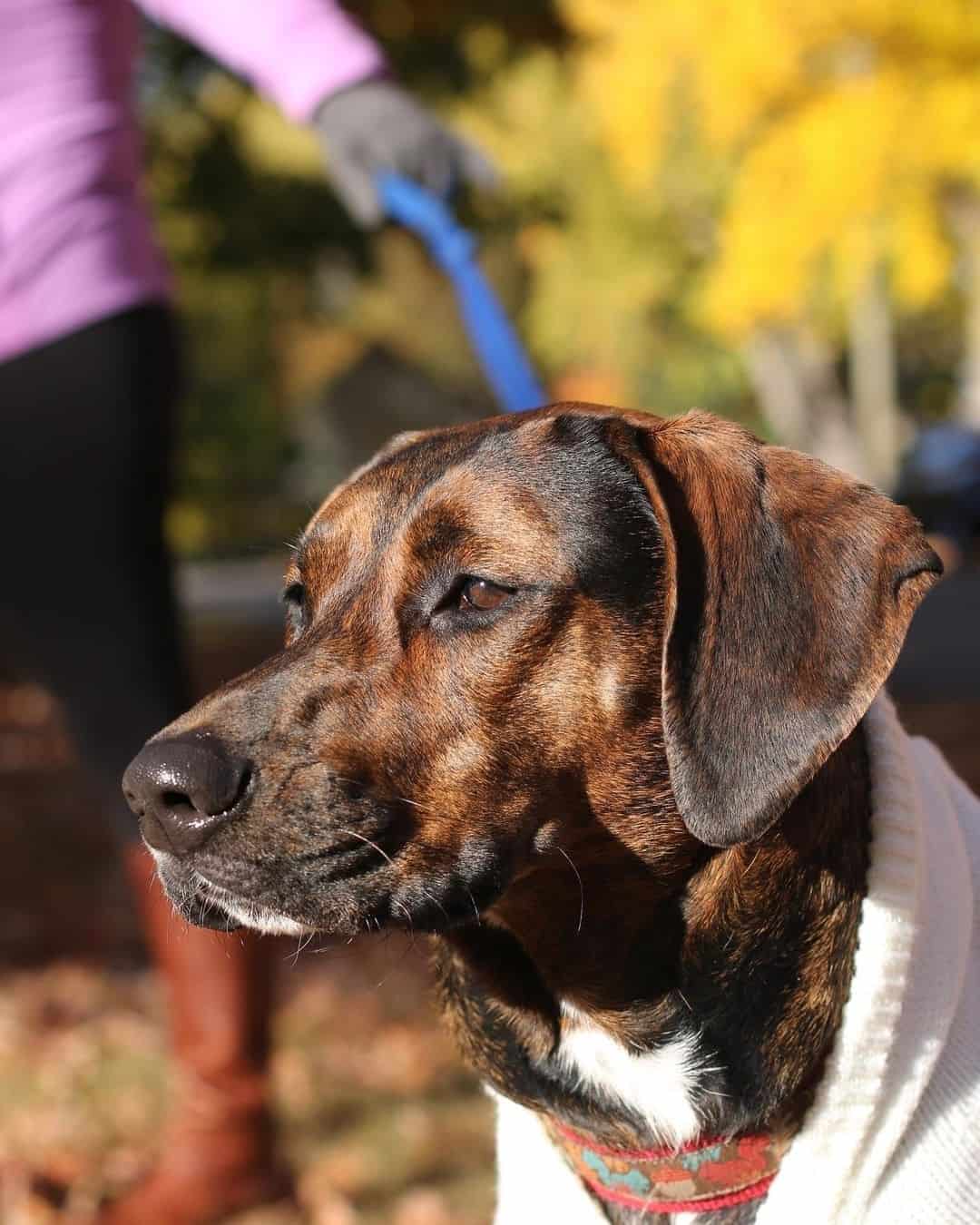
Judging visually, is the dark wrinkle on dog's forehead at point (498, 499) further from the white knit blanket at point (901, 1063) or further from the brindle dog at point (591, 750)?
the white knit blanket at point (901, 1063)

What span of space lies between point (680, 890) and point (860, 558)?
1.96 ft

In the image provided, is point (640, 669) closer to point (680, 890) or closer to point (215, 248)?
point (680, 890)

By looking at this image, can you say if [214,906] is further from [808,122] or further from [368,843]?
[808,122]

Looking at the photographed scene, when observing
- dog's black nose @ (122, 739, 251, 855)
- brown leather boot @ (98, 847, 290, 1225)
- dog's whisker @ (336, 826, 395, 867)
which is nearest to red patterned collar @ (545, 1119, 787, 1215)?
dog's whisker @ (336, 826, 395, 867)

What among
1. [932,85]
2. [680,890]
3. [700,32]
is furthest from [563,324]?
[680,890]

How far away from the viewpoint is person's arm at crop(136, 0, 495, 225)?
128 inches

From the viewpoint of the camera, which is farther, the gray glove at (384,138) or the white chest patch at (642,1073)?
the gray glove at (384,138)

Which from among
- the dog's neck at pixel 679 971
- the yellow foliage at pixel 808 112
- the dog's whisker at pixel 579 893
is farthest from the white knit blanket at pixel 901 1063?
the yellow foliage at pixel 808 112

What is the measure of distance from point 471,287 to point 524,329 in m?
42.0

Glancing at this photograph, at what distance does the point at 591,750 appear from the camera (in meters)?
2.29

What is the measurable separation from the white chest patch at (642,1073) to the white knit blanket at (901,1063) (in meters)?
0.17

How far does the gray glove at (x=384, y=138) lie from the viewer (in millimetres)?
3279

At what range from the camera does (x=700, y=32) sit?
16.7 metres

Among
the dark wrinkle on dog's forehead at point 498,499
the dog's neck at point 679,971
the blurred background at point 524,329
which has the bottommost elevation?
the blurred background at point 524,329
